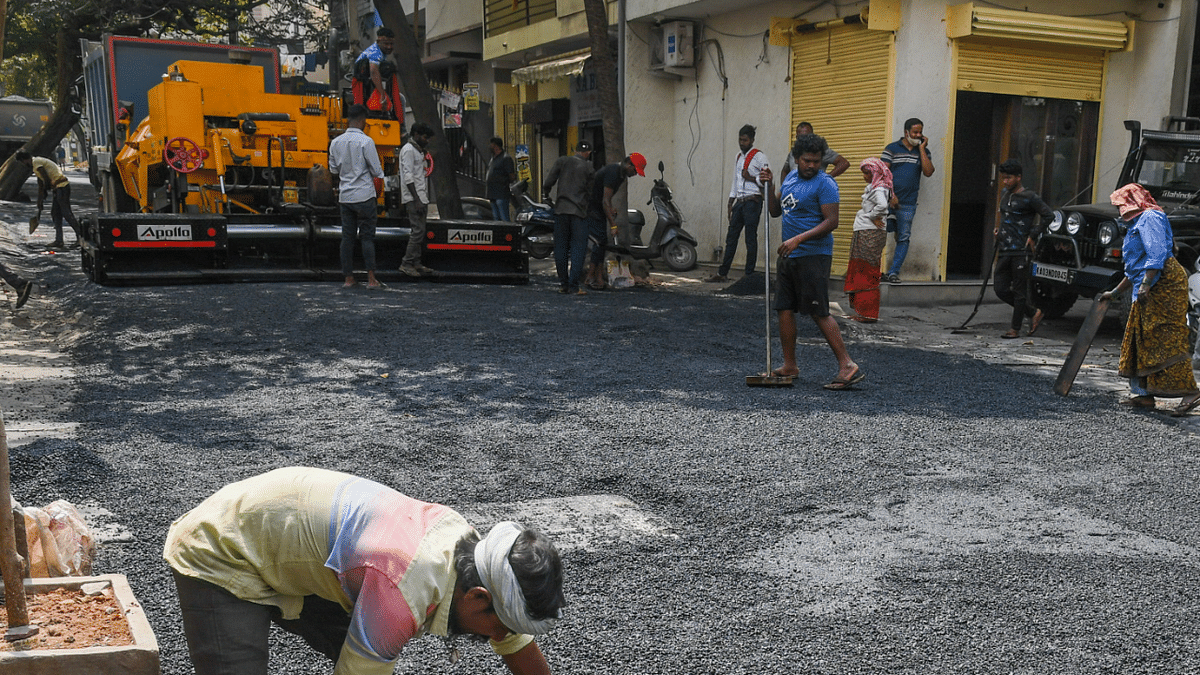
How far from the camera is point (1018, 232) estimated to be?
10.0m

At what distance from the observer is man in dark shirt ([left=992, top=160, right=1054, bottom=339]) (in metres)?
9.95

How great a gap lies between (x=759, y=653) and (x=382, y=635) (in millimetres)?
1560

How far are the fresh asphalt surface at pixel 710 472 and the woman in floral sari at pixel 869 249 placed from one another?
1.83 m

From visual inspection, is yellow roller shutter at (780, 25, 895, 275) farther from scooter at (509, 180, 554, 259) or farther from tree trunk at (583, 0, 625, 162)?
scooter at (509, 180, 554, 259)

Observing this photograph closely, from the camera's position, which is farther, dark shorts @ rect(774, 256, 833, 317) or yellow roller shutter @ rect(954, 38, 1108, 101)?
yellow roller shutter @ rect(954, 38, 1108, 101)

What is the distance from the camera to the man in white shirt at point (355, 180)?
1075 centimetres

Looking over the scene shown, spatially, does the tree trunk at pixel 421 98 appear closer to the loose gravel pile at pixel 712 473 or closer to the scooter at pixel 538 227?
the scooter at pixel 538 227

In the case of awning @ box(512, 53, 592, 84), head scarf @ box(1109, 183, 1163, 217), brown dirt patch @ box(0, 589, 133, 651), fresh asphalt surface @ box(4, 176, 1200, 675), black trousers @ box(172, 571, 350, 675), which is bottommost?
fresh asphalt surface @ box(4, 176, 1200, 675)

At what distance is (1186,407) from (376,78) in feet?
30.9

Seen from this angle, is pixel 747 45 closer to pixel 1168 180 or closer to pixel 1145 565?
pixel 1168 180

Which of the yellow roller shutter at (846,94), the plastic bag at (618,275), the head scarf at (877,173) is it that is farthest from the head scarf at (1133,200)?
the plastic bag at (618,275)

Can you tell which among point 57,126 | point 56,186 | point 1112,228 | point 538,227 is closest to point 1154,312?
point 1112,228

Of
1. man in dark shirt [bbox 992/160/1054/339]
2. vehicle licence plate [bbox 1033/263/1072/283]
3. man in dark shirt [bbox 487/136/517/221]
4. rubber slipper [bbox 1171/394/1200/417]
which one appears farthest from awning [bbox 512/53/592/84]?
rubber slipper [bbox 1171/394/1200/417]

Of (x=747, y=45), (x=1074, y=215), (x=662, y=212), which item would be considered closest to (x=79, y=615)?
(x=1074, y=215)
